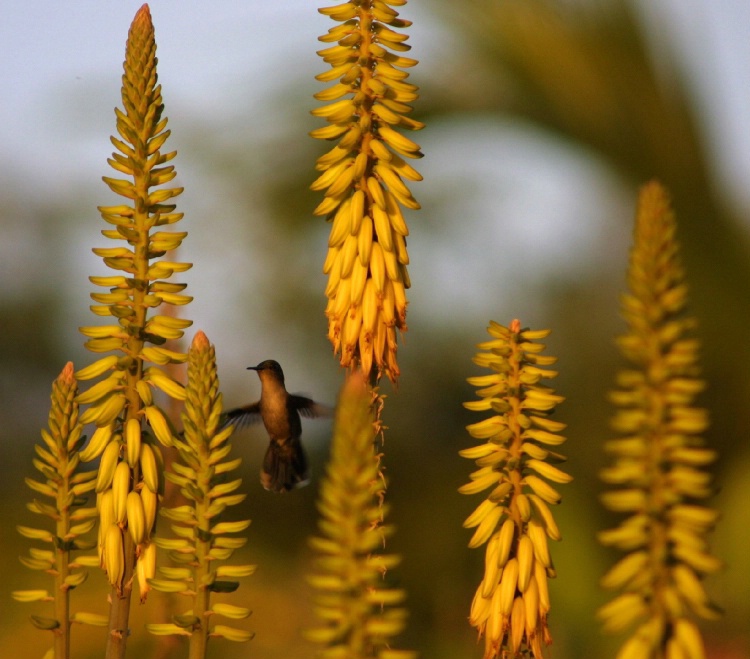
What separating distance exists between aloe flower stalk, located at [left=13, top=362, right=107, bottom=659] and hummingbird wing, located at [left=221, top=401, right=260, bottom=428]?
2794 millimetres

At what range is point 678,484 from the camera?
1664 mm

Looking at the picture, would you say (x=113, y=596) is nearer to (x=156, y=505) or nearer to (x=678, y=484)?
(x=156, y=505)

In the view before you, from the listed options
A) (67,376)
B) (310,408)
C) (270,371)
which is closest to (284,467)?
(270,371)

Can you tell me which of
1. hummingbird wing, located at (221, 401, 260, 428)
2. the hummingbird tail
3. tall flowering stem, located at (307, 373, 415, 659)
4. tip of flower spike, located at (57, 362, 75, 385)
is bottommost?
tall flowering stem, located at (307, 373, 415, 659)

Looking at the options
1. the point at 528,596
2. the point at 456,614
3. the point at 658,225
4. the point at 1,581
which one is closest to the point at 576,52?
the point at 456,614

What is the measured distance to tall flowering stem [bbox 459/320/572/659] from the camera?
2.51 metres

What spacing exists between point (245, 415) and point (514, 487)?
10.6 ft

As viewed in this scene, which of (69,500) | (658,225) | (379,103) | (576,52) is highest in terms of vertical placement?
(576,52)

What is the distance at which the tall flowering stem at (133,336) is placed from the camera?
243 centimetres

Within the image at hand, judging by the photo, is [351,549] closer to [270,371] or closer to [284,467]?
[284,467]

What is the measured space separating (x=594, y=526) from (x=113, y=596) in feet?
19.4

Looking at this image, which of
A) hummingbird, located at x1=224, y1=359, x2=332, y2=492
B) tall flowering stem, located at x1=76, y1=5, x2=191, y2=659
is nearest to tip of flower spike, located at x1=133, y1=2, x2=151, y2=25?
tall flowering stem, located at x1=76, y1=5, x2=191, y2=659

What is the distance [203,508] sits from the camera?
2.20 metres

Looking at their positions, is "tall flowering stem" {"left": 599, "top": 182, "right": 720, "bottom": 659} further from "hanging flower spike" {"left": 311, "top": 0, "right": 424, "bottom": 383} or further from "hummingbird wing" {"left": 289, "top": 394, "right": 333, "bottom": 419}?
"hummingbird wing" {"left": 289, "top": 394, "right": 333, "bottom": 419}
